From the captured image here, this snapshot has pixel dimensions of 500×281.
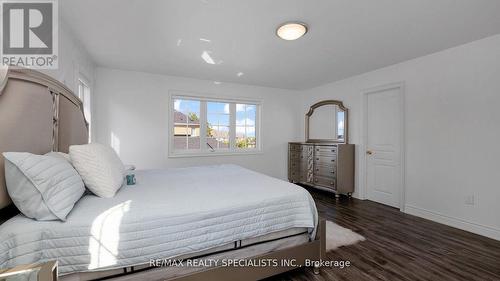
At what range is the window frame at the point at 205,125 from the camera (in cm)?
421

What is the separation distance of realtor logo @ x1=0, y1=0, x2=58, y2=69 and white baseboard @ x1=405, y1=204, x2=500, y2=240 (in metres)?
4.71

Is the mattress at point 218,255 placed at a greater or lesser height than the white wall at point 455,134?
lesser

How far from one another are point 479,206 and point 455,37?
6.65 feet

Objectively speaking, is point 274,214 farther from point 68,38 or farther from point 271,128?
point 271,128

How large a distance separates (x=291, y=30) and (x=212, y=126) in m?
2.83

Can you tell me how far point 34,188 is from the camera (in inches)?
45.5

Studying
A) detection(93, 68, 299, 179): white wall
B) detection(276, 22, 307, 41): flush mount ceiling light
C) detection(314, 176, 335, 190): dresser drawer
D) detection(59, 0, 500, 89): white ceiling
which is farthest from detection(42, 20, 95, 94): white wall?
detection(314, 176, 335, 190): dresser drawer

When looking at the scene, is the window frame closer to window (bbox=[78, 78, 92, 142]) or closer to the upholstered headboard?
window (bbox=[78, 78, 92, 142])

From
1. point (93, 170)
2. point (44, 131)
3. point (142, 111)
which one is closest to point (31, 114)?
point (44, 131)

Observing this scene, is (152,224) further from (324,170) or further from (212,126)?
(324,170)

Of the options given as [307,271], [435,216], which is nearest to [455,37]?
[435,216]

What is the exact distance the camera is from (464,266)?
1931 millimetres

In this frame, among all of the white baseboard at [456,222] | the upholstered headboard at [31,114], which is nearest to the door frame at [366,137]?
the white baseboard at [456,222]

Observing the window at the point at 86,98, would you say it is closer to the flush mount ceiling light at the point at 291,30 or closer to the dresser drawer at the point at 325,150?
the flush mount ceiling light at the point at 291,30
